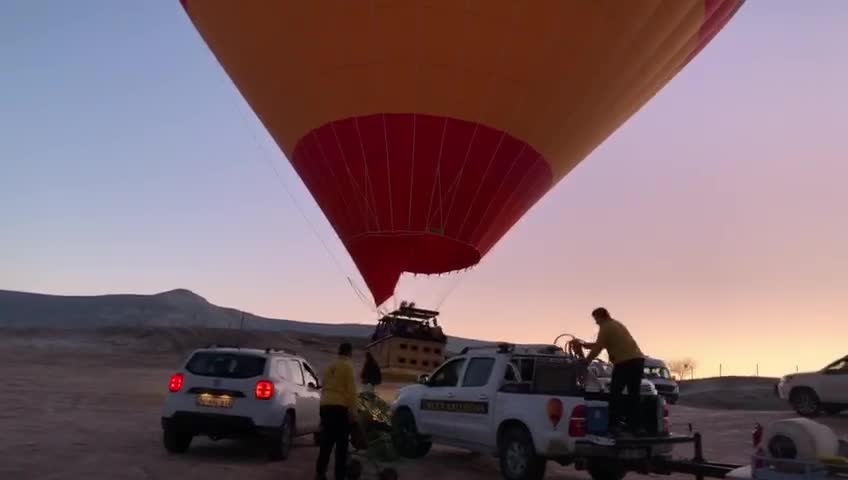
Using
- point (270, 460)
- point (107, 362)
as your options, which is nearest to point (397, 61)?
point (270, 460)

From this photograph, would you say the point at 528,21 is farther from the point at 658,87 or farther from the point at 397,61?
the point at 658,87

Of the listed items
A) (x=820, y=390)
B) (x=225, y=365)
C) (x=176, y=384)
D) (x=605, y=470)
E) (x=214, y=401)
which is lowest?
(x=605, y=470)

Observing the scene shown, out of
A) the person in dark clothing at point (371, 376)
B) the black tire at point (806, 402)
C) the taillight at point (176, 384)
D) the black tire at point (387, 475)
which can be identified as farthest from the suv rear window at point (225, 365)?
the black tire at point (806, 402)

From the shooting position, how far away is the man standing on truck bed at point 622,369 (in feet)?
35.7

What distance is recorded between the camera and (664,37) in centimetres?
1997

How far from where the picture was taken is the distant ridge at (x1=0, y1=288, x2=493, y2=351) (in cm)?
10646

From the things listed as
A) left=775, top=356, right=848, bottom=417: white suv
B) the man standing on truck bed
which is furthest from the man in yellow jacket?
left=775, top=356, right=848, bottom=417: white suv

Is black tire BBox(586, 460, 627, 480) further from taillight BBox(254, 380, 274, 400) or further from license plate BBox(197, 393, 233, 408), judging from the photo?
license plate BBox(197, 393, 233, 408)

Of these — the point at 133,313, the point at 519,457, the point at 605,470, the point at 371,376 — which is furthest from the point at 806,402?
the point at 133,313

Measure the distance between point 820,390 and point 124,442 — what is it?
1728cm

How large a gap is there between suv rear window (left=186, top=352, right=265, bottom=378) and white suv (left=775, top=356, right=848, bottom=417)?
15808 millimetres

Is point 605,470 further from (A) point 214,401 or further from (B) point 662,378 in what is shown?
(B) point 662,378

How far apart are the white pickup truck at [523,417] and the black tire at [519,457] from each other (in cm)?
1

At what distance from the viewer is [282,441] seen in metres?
12.4
